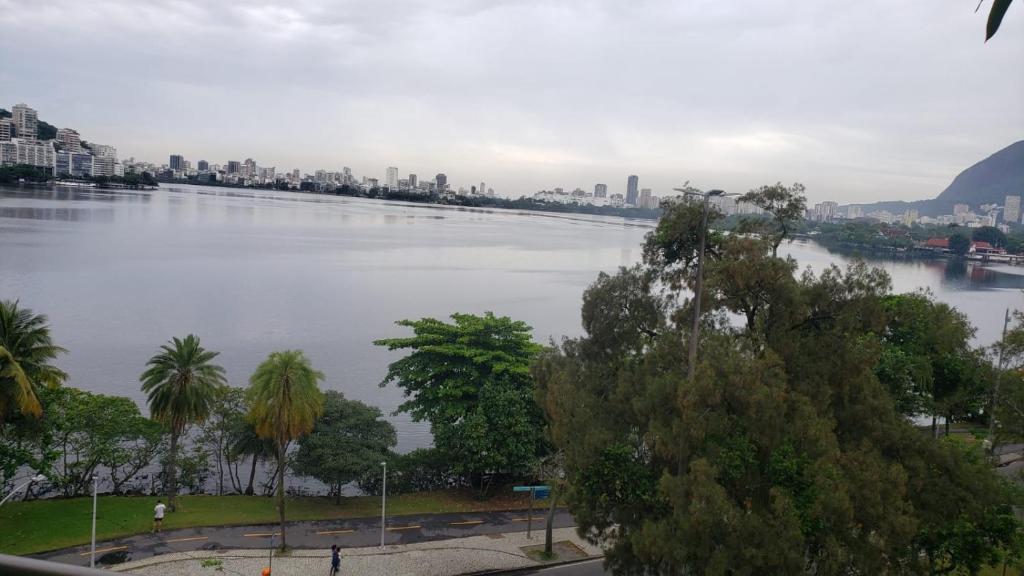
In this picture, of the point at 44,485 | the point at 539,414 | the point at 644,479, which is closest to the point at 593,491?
the point at 644,479

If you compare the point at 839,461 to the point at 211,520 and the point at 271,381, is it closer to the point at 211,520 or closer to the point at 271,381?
the point at 271,381

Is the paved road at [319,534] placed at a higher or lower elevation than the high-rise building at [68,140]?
lower

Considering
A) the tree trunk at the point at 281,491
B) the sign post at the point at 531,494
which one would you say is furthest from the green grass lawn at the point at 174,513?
the tree trunk at the point at 281,491

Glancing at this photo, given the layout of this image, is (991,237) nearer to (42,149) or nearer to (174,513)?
(174,513)

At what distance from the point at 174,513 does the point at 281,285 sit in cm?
3326

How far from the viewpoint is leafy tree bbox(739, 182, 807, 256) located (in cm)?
1246

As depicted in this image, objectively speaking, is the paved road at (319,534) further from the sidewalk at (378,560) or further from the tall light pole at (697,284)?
the tall light pole at (697,284)

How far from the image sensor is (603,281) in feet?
44.3

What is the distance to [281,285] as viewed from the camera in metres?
48.5

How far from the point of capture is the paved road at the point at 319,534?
14.3 meters

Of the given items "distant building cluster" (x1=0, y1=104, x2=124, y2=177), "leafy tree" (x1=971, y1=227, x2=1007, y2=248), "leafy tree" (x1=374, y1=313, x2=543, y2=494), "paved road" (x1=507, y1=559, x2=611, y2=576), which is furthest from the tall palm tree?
"distant building cluster" (x1=0, y1=104, x2=124, y2=177)

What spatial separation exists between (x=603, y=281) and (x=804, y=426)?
449 centimetres

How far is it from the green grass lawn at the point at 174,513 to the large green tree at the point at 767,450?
6777 millimetres

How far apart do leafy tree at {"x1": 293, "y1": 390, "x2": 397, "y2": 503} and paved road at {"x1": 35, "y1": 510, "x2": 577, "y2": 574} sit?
129 centimetres
